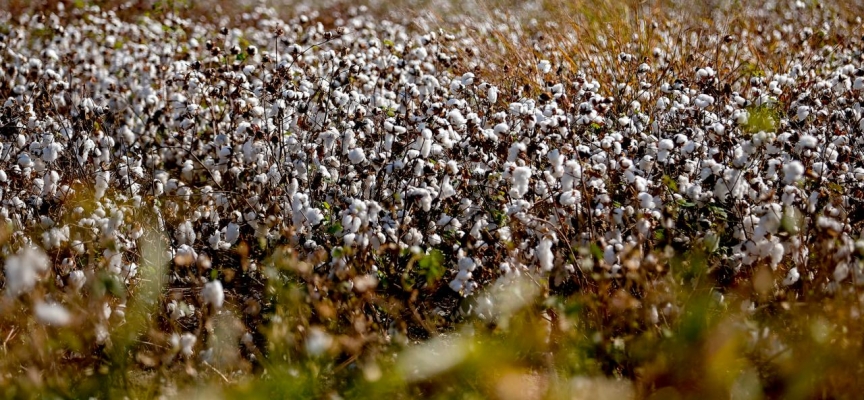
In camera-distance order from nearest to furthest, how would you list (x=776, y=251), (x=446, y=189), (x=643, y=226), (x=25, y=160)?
(x=776, y=251) < (x=643, y=226) < (x=446, y=189) < (x=25, y=160)

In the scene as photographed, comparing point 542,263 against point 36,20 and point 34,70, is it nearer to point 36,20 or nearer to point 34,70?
point 34,70

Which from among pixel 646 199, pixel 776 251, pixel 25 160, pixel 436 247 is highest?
pixel 25 160

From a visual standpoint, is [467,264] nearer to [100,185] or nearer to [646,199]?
[646,199]

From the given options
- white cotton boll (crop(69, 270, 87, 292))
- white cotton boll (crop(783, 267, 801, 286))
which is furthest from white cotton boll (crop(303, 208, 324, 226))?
white cotton boll (crop(783, 267, 801, 286))

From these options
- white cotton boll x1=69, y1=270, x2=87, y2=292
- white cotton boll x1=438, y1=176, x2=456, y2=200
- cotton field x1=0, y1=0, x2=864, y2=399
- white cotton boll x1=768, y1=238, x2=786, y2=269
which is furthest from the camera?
white cotton boll x1=438, y1=176, x2=456, y2=200

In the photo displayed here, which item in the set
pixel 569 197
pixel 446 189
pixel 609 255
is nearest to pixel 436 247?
pixel 446 189

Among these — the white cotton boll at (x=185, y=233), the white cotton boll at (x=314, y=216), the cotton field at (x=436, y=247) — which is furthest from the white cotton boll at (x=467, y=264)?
the white cotton boll at (x=185, y=233)

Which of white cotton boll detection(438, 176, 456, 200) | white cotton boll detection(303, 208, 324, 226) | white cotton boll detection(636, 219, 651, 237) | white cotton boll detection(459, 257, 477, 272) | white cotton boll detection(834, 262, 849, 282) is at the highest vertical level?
white cotton boll detection(438, 176, 456, 200)

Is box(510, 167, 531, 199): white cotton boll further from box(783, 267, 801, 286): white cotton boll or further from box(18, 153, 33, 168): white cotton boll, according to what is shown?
box(18, 153, 33, 168): white cotton boll

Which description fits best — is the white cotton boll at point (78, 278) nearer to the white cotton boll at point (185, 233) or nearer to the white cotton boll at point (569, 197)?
the white cotton boll at point (185, 233)
